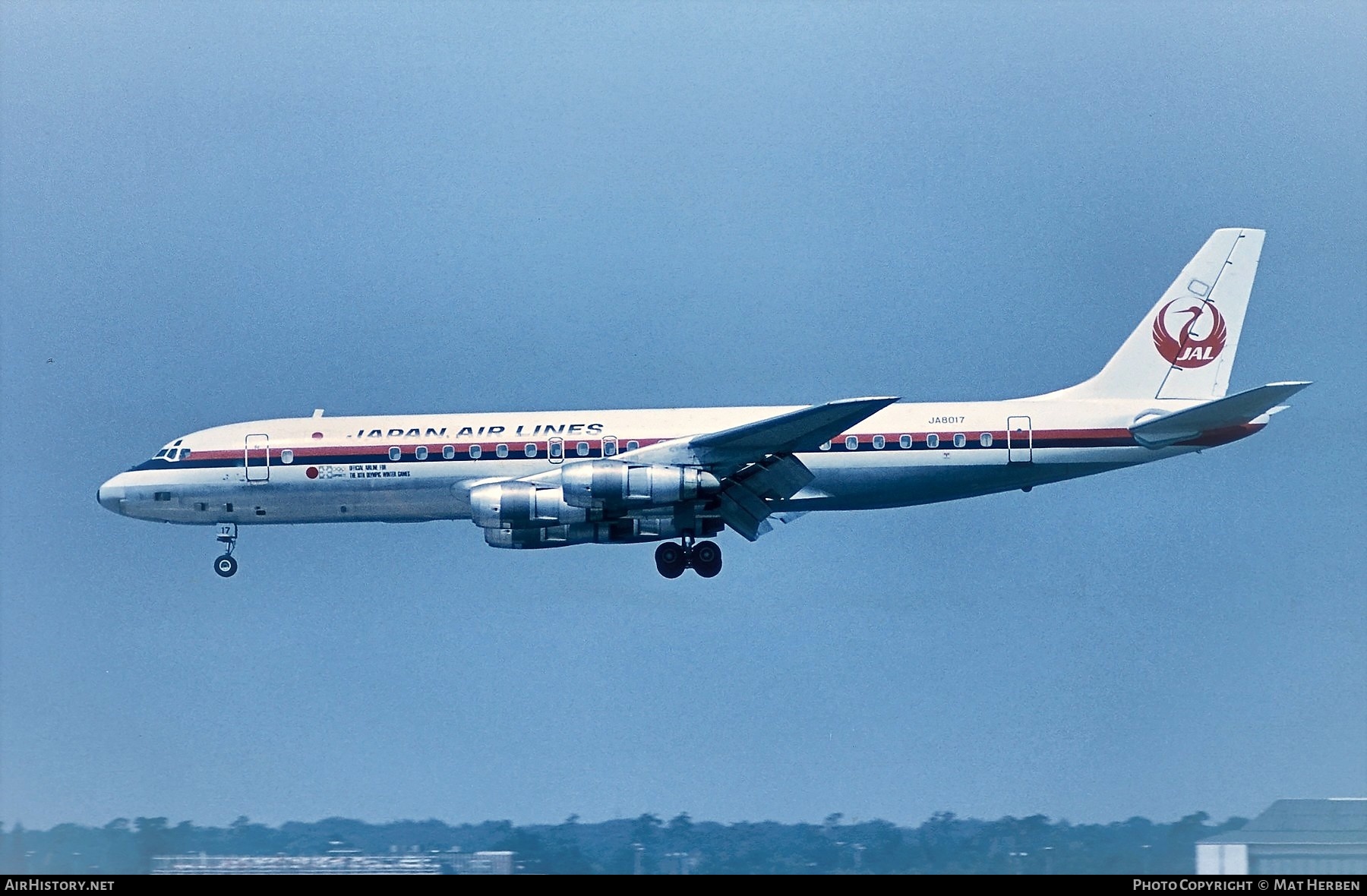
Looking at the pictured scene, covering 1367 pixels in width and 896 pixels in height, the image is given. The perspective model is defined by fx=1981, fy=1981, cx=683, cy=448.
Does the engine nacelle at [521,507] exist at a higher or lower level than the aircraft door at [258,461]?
lower

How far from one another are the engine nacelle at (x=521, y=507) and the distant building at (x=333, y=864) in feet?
21.8

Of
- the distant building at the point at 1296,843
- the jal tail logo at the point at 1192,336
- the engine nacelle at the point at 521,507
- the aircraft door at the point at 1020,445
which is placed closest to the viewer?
the distant building at the point at 1296,843

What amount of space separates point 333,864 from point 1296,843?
60.3 feet

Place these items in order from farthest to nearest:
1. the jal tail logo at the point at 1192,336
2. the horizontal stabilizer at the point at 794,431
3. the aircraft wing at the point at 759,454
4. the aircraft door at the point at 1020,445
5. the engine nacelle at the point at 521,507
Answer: the jal tail logo at the point at 1192,336 → the aircraft door at the point at 1020,445 → the engine nacelle at the point at 521,507 → the aircraft wing at the point at 759,454 → the horizontal stabilizer at the point at 794,431

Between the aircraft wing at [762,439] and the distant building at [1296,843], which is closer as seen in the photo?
the distant building at [1296,843]

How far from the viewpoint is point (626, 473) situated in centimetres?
3891

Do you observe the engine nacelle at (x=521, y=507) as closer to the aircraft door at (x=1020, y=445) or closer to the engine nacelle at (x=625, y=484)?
the engine nacelle at (x=625, y=484)

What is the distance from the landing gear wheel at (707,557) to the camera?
138 feet

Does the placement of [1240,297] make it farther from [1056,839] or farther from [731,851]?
[731,851]

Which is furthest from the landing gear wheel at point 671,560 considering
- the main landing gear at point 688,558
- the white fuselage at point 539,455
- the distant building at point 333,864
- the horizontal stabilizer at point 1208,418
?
the horizontal stabilizer at point 1208,418

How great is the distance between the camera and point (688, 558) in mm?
42125
